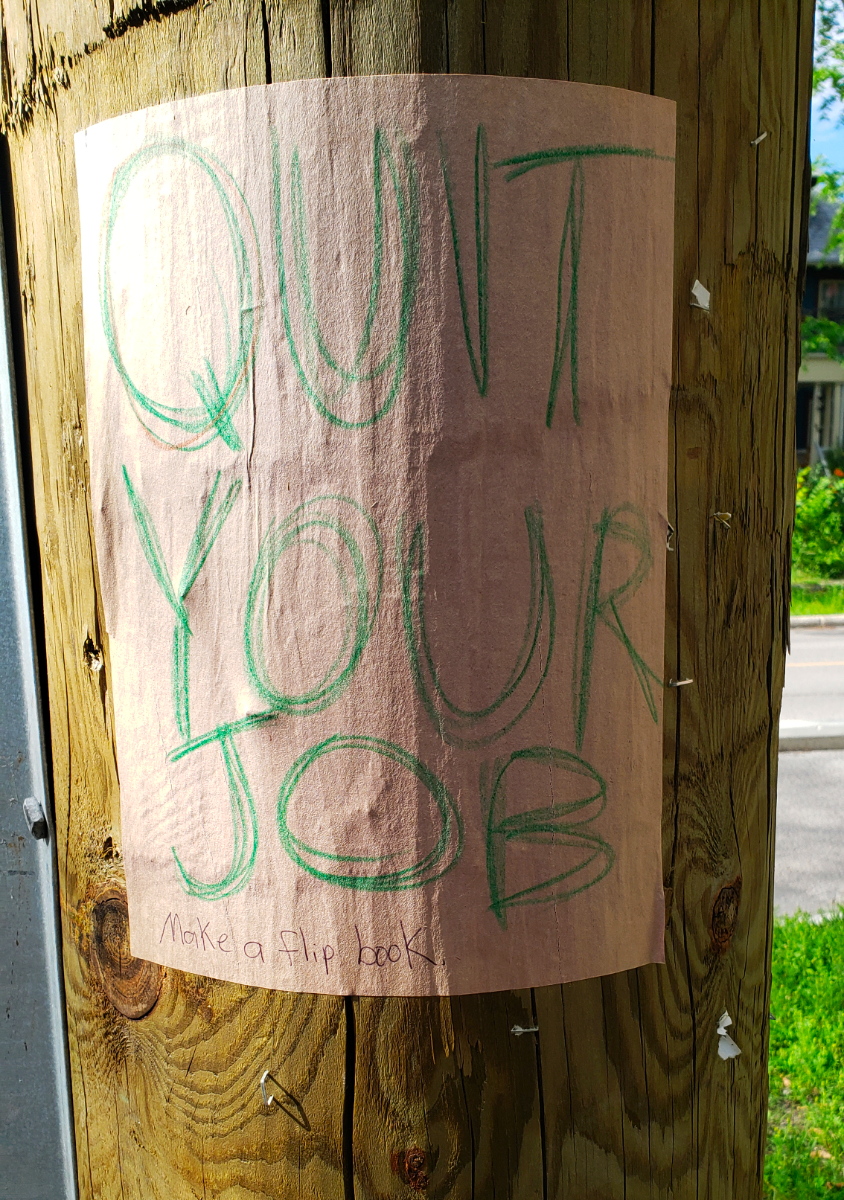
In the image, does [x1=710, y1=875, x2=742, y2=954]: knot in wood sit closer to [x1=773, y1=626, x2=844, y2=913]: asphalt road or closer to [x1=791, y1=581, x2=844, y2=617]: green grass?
[x1=773, y1=626, x2=844, y2=913]: asphalt road

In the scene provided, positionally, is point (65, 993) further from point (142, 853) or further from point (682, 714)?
point (682, 714)

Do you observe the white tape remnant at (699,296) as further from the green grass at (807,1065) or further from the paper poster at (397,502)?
the green grass at (807,1065)

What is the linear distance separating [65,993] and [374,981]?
500 mm

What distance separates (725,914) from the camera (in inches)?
48.1

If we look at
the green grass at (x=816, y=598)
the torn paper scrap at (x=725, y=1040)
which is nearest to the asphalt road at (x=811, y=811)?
the torn paper scrap at (x=725, y=1040)

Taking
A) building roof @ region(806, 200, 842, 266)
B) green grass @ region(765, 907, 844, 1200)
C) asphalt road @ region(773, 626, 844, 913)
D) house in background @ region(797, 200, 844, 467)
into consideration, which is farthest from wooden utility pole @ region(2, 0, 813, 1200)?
house in background @ region(797, 200, 844, 467)

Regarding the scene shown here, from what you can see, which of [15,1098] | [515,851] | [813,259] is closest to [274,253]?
[515,851]

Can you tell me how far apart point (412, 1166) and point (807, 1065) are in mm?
2389

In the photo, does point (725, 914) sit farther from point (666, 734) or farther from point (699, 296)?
point (699, 296)

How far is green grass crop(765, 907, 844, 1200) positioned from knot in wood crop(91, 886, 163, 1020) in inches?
81.6

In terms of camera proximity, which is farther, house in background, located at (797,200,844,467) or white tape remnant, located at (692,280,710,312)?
house in background, located at (797,200,844,467)

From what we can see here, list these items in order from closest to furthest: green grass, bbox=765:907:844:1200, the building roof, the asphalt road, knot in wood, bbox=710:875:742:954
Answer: knot in wood, bbox=710:875:742:954 < green grass, bbox=765:907:844:1200 < the asphalt road < the building roof

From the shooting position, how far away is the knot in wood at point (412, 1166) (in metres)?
1.09

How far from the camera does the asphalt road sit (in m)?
4.52
